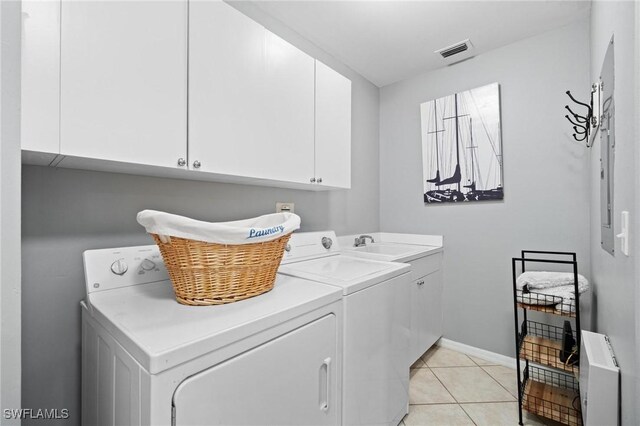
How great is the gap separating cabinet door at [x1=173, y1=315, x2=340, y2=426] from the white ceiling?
195cm

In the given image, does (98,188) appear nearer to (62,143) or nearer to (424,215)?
(62,143)

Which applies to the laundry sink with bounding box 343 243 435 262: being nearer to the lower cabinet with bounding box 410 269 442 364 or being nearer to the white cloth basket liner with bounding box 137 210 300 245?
the lower cabinet with bounding box 410 269 442 364

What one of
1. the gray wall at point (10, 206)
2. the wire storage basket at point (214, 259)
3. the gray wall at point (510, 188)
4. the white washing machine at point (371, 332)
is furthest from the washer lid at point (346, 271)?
the gray wall at point (510, 188)

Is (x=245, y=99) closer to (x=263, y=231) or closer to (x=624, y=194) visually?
(x=263, y=231)

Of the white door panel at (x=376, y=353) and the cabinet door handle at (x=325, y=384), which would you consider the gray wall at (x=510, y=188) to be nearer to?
Answer: the white door panel at (x=376, y=353)

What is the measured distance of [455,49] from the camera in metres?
2.35

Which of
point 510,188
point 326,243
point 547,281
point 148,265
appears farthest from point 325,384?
point 510,188

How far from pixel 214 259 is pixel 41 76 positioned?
0.75 meters

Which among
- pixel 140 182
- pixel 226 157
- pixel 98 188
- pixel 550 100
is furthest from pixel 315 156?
pixel 550 100

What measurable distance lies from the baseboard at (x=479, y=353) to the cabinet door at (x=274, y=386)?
178cm

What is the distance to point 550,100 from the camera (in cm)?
210

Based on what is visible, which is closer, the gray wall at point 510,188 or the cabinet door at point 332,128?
the cabinet door at point 332,128

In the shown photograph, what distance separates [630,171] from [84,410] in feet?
6.61

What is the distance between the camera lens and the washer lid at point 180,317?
2.29ft
